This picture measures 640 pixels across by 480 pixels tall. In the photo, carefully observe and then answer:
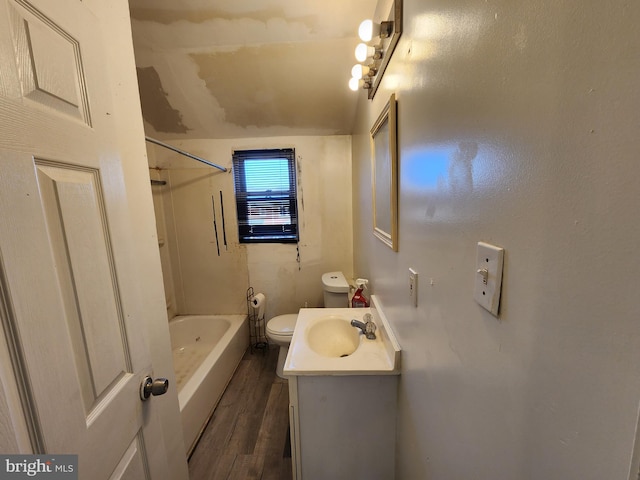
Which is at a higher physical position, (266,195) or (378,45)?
(378,45)

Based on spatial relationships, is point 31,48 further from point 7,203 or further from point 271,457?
point 271,457

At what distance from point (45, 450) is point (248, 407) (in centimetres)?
169

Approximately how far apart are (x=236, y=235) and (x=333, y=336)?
1567mm

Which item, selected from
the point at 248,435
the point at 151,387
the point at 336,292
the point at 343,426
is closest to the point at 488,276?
the point at 151,387

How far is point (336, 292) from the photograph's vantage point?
2174mm

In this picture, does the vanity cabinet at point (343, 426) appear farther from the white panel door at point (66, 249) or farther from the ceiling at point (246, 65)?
the ceiling at point (246, 65)

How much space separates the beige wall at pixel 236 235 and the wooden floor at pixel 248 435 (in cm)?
78

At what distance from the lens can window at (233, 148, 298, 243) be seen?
2498mm

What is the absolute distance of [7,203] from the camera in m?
0.41

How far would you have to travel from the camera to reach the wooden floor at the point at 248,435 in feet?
4.67

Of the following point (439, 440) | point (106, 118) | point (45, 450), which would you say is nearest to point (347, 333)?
point (439, 440)

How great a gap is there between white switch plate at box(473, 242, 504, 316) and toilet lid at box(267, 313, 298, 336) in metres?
1.84

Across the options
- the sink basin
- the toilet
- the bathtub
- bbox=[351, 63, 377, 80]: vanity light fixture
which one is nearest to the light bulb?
bbox=[351, 63, 377, 80]: vanity light fixture

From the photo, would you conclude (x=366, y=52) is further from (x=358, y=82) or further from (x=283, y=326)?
(x=283, y=326)
